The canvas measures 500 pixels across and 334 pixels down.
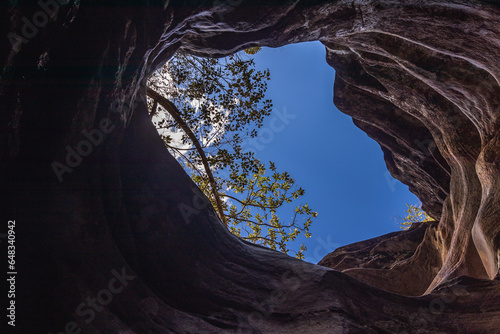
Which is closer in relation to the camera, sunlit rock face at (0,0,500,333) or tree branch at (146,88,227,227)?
sunlit rock face at (0,0,500,333)

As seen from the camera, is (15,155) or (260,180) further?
(260,180)

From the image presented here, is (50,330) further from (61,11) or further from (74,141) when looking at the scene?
(61,11)

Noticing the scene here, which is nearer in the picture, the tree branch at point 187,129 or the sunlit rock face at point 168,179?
the sunlit rock face at point 168,179

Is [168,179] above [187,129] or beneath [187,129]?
beneath

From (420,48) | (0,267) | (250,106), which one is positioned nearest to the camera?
(0,267)

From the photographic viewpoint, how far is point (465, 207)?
35.1 ft

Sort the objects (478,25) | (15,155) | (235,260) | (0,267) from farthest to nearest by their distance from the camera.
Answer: (478,25), (235,260), (15,155), (0,267)

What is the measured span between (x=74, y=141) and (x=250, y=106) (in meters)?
8.48

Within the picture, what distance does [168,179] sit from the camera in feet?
24.8

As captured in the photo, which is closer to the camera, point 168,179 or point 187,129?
point 168,179

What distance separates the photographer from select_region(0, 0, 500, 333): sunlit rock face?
4102mm

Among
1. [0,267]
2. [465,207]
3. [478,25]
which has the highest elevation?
[478,25]

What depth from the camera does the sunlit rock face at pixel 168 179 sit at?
4102 mm

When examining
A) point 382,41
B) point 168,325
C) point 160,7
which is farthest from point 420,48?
point 168,325
